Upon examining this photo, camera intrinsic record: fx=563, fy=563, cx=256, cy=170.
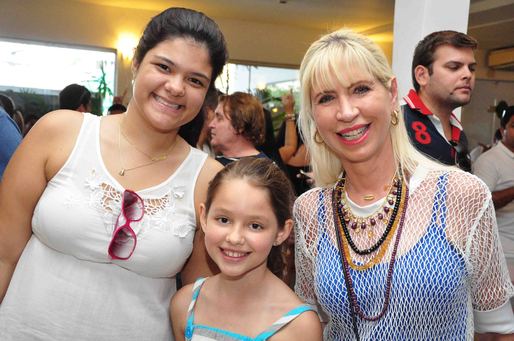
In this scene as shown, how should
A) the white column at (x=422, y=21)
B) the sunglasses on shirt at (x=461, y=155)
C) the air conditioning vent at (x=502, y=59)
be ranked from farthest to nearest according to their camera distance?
1. the air conditioning vent at (x=502, y=59)
2. the white column at (x=422, y=21)
3. the sunglasses on shirt at (x=461, y=155)

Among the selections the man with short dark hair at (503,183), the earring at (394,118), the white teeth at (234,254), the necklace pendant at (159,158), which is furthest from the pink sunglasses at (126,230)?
the man with short dark hair at (503,183)

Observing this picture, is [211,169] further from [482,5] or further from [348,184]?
[482,5]

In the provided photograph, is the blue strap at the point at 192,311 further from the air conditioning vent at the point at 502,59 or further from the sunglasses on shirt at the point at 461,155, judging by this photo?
the air conditioning vent at the point at 502,59

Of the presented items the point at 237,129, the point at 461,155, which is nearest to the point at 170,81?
the point at 237,129

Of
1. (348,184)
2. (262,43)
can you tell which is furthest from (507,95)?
(348,184)

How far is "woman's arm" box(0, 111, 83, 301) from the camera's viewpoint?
160cm

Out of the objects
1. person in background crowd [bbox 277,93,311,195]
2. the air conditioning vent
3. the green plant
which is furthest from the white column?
the air conditioning vent

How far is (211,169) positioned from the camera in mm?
1759

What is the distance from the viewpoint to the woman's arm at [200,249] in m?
1.69

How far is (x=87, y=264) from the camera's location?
157cm

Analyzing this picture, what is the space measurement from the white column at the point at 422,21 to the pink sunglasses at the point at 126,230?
282 cm

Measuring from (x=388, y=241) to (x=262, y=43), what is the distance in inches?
358

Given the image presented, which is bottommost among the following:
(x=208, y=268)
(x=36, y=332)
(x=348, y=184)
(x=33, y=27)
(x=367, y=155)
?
(x=36, y=332)

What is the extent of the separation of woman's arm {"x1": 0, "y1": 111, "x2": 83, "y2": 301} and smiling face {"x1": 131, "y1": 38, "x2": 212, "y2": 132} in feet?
0.75
